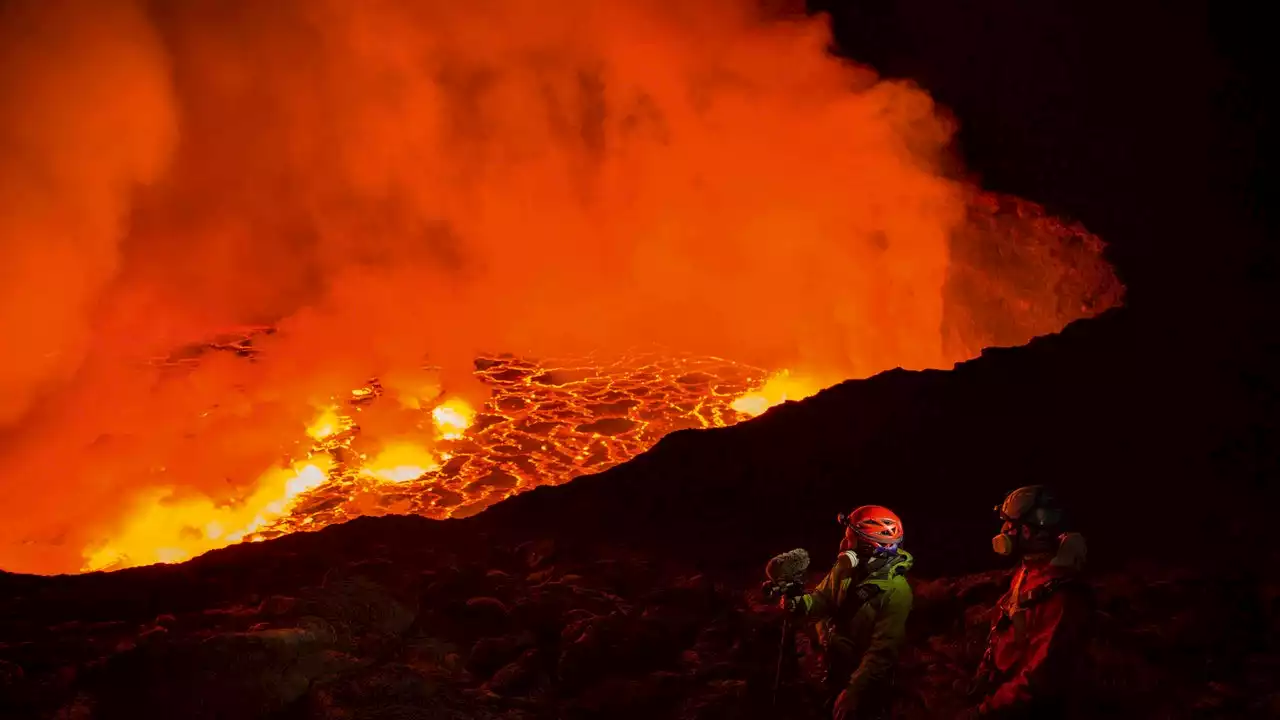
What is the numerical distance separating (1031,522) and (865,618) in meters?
0.97

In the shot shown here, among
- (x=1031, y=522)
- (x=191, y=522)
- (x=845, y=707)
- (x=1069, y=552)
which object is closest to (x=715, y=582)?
(x=845, y=707)

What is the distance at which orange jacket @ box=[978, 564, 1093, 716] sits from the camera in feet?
13.0

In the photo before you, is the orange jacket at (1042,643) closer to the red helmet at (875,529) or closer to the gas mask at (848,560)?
the red helmet at (875,529)

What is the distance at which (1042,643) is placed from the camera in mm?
4008

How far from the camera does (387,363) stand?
1282 cm

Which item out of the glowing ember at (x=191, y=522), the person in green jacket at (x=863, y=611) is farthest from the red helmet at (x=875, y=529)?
the glowing ember at (x=191, y=522)

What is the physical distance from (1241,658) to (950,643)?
1564 mm

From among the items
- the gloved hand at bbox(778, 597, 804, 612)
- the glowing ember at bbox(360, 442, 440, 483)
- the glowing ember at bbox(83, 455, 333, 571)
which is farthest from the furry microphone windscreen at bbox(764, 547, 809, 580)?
the glowing ember at bbox(83, 455, 333, 571)

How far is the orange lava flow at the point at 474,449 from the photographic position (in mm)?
8914

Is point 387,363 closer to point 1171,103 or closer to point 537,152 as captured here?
point 537,152

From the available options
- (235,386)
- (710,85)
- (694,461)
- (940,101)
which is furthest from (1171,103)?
(235,386)

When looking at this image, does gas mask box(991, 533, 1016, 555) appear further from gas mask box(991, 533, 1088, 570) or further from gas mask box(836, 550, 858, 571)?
gas mask box(836, 550, 858, 571)

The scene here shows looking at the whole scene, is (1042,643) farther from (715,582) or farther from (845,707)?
(715,582)

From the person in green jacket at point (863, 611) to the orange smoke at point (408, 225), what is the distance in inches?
244
